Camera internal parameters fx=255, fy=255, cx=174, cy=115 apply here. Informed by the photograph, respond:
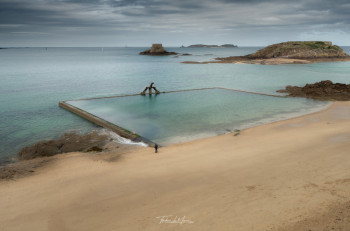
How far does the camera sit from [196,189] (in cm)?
888

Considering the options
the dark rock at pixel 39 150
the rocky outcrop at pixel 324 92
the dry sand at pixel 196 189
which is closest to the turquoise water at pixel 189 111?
the rocky outcrop at pixel 324 92

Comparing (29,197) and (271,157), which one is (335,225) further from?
(29,197)

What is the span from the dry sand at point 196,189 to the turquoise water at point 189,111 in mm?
3045

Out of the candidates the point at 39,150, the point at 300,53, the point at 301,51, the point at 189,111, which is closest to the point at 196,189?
the point at 39,150

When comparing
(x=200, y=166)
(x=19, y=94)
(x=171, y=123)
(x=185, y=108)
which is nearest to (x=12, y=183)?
(x=200, y=166)

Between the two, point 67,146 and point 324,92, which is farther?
point 324,92

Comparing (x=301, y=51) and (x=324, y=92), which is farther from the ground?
(x=301, y=51)

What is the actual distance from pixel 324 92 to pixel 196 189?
84.6 feet

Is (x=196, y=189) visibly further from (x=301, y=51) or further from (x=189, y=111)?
(x=301, y=51)

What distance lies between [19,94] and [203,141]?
27663 millimetres

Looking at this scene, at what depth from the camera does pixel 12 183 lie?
10.1m

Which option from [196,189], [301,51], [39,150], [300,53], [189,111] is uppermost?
[301,51]

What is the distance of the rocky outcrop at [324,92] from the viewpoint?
88.6ft

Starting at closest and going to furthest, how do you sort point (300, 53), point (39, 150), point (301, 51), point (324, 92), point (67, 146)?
point (39, 150), point (67, 146), point (324, 92), point (300, 53), point (301, 51)
